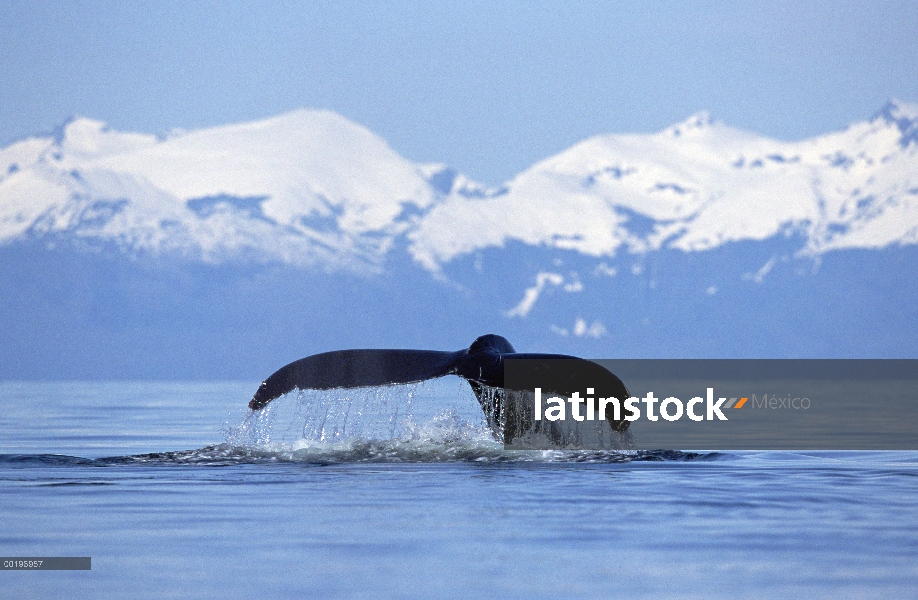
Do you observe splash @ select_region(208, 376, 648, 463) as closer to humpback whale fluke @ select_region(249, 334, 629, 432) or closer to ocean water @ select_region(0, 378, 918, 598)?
ocean water @ select_region(0, 378, 918, 598)

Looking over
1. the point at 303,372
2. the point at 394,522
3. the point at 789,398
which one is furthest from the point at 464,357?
the point at 789,398

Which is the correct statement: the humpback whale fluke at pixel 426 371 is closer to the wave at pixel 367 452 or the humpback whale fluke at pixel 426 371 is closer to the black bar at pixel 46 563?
the wave at pixel 367 452

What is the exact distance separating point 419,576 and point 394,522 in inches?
84.0

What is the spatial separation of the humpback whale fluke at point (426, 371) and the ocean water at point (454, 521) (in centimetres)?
24

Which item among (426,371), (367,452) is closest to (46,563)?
(426,371)

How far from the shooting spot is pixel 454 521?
1033 centimetres

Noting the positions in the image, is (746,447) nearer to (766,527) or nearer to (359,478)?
(359,478)

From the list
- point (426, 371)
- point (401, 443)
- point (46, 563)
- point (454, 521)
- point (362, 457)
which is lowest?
point (46, 563)

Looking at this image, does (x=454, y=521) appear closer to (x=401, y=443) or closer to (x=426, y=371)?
(x=426, y=371)

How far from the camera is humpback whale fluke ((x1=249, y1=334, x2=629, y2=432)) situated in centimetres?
1373

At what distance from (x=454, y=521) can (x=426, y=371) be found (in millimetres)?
3887

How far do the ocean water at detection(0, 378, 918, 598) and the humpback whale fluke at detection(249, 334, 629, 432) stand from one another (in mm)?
240

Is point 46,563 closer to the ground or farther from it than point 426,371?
closer to the ground

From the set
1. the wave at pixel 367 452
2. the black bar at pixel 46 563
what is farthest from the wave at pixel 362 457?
the black bar at pixel 46 563
